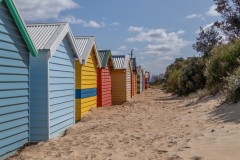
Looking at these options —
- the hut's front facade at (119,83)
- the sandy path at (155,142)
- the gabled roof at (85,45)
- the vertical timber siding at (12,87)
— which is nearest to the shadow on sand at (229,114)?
the sandy path at (155,142)

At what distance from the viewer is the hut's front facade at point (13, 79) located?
25.4ft

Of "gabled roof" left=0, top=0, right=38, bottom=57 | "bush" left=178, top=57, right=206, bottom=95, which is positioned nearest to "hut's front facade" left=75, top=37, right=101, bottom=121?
"gabled roof" left=0, top=0, right=38, bottom=57

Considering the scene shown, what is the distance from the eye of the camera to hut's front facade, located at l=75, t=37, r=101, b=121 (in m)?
14.6

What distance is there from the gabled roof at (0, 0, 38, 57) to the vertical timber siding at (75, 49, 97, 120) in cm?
539

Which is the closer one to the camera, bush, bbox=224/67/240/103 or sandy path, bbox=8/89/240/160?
sandy path, bbox=8/89/240/160

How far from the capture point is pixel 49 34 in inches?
428

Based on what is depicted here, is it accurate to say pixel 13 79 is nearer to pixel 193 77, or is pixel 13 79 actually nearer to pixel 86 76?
pixel 86 76

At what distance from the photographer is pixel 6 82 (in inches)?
310

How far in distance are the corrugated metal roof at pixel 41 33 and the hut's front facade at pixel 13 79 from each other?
3.33ft

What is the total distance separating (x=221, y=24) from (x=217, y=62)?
15.4 m

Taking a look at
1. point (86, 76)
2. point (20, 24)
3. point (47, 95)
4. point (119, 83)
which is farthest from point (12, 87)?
point (119, 83)

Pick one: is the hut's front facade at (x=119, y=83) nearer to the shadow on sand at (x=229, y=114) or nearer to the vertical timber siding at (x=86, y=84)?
the vertical timber siding at (x=86, y=84)

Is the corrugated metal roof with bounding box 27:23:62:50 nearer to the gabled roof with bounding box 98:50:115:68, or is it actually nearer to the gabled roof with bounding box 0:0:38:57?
the gabled roof with bounding box 0:0:38:57

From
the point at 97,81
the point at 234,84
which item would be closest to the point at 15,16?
the point at 234,84
